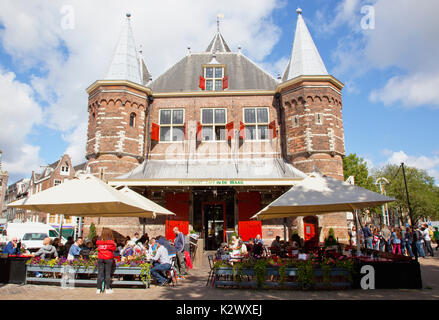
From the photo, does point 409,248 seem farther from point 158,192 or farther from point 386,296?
point 158,192

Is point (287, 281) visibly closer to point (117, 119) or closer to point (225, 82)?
point (117, 119)

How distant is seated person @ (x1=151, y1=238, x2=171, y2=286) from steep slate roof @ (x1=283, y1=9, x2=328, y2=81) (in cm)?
1258

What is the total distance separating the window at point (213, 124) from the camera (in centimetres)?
1733

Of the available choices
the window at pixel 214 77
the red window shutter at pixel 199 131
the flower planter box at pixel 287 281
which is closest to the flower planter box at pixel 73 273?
the flower planter box at pixel 287 281

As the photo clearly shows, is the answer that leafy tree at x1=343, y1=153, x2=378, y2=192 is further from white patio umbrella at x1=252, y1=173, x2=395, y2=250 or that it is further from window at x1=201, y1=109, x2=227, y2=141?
white patio umbrella at x1=252, y1=173, x2=395, y2=250

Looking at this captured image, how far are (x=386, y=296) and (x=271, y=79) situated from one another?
1493 centimetres

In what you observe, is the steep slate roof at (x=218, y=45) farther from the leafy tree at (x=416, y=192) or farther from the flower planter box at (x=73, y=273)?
the leafy tree at (x=416, y=192)

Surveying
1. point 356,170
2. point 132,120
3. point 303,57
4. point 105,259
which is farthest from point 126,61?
point 356,170

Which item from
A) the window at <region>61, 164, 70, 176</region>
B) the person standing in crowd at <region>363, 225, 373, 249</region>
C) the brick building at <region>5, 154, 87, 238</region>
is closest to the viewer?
the person standing in crowd at <region>363, 225, 373, 249</region>

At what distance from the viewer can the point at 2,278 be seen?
777cm

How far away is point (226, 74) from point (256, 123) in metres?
4.30

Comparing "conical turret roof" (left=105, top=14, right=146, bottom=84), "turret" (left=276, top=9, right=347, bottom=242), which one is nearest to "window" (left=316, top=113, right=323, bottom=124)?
"turret" (left=276, top=9, right=347, bottom=242)

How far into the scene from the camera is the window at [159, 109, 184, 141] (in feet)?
57.1
